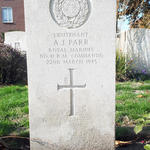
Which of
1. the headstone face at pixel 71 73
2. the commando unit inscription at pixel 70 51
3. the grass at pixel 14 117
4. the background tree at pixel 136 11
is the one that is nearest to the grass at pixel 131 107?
the headstone face at pixel 71 73

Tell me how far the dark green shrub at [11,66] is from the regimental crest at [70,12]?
360 cm

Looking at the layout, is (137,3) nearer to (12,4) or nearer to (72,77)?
(72,77)

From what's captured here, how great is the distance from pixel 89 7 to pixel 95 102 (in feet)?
3.26

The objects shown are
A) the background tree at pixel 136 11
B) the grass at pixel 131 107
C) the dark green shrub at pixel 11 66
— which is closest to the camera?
the grass at pixel 131 107

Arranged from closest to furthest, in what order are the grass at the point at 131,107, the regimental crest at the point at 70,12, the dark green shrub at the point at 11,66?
the regimental crest at the point at 70,12 → the grass at the point at 131,107 → the dark green shrub at the point at 11,66

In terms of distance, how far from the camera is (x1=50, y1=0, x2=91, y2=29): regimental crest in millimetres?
1673

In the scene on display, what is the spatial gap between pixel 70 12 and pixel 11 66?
3812mm

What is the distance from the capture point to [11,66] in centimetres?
499

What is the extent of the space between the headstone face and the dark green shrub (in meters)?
3.50

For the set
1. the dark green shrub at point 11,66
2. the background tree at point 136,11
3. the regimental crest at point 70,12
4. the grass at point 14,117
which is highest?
the background tree at point 136,11

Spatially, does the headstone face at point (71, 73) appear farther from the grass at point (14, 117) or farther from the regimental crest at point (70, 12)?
the grass at point (14, 117)

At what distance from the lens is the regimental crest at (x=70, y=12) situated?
65.9 inches

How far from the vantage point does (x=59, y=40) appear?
1.71 m

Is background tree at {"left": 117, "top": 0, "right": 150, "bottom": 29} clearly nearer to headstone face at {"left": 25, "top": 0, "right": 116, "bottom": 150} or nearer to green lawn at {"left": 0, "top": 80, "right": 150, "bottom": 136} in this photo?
green lawn at {"left": 0, "top": 80, "right": 150, "bottom": 136}
